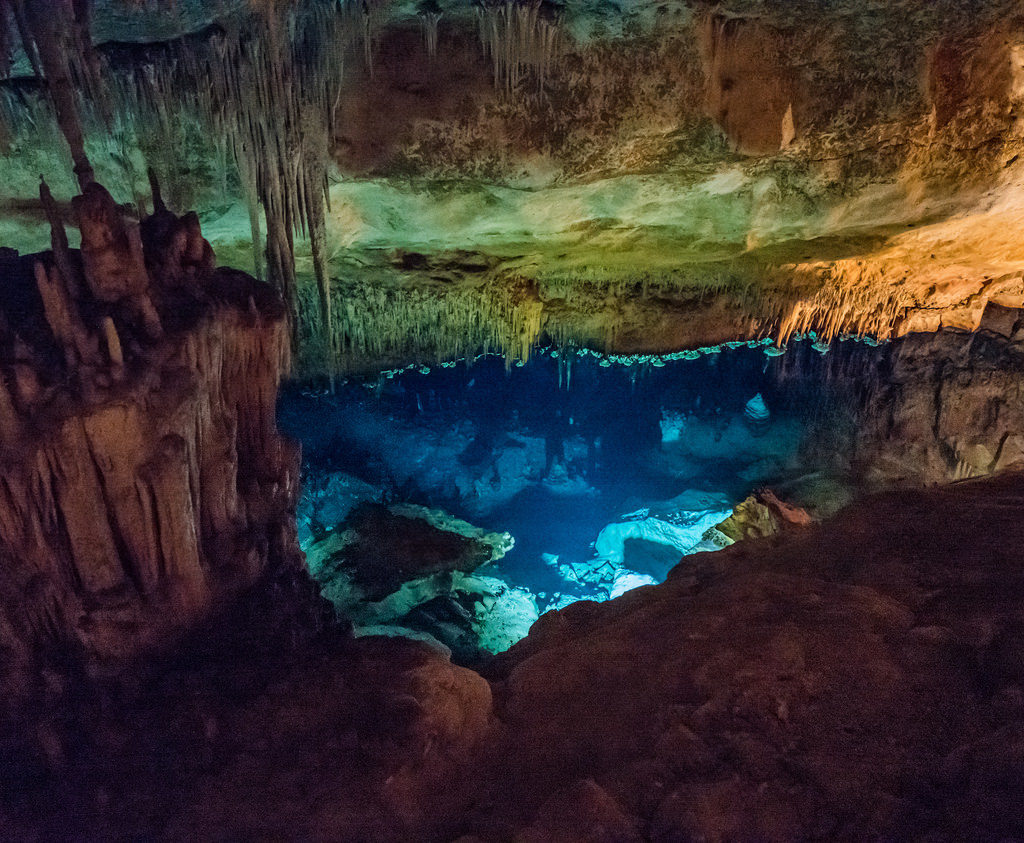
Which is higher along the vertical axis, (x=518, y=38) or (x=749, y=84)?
(x=518, y=38)

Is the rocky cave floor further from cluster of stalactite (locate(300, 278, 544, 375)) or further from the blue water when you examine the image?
cluster of stalactite (locate(300, 278, 544, 375))

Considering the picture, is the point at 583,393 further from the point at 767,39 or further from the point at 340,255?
the point at 767,39

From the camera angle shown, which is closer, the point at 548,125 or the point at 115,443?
the point at 115,443

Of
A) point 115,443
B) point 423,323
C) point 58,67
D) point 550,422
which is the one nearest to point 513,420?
point 550,422

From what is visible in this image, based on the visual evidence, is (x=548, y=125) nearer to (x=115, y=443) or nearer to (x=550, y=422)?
(x=115, y=443)

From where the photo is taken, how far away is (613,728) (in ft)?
11.4

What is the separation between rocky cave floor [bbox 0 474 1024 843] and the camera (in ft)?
9.37

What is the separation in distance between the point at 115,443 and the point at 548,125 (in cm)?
531

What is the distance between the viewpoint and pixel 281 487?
5.07 metres

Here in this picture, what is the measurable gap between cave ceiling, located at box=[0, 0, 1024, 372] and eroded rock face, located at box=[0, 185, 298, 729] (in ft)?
7.48

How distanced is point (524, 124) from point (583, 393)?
6.37 meters

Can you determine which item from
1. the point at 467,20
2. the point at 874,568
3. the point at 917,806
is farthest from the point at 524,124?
the point at 917,806

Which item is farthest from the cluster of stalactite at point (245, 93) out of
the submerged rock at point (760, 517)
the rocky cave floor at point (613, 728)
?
the submerged rock at point (760, 517)

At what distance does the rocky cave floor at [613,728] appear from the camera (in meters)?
2.86
